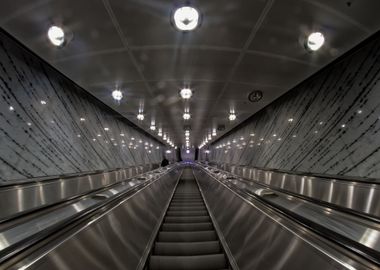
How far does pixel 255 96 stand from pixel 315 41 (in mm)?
2856

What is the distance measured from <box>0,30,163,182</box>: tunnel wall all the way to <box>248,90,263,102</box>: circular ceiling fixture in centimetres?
509

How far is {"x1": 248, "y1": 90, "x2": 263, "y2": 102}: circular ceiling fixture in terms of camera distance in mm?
5684

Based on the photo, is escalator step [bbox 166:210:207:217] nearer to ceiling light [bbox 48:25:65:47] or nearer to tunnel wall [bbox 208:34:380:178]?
tunnel wall [bbox 208:34:380:178]

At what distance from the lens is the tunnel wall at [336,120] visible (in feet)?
10.7

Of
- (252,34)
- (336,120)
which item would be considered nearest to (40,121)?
(252,34)

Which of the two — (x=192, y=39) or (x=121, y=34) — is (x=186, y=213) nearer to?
(x=192, y=39)

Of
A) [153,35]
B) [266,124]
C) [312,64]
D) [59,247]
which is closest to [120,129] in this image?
[266,124]

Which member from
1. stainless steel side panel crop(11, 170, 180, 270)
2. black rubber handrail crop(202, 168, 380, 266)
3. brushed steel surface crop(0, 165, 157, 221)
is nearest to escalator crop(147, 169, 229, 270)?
stainless steel side panel crop(11, 170, 180, 270)

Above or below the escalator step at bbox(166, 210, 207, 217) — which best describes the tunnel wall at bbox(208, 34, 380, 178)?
above

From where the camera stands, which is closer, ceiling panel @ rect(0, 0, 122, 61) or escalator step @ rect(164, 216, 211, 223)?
ceiling panel @ rect(0, 0, 122, 61)

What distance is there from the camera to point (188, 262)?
242cm

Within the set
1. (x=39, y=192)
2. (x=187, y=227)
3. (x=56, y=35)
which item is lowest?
(x=187, y=227)

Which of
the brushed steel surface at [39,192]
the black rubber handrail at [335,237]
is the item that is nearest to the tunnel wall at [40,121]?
the brushed steel surface at [39,192]

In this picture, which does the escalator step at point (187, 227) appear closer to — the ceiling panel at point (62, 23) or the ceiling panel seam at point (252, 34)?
the ceiling panel seam at point (252, 34)
